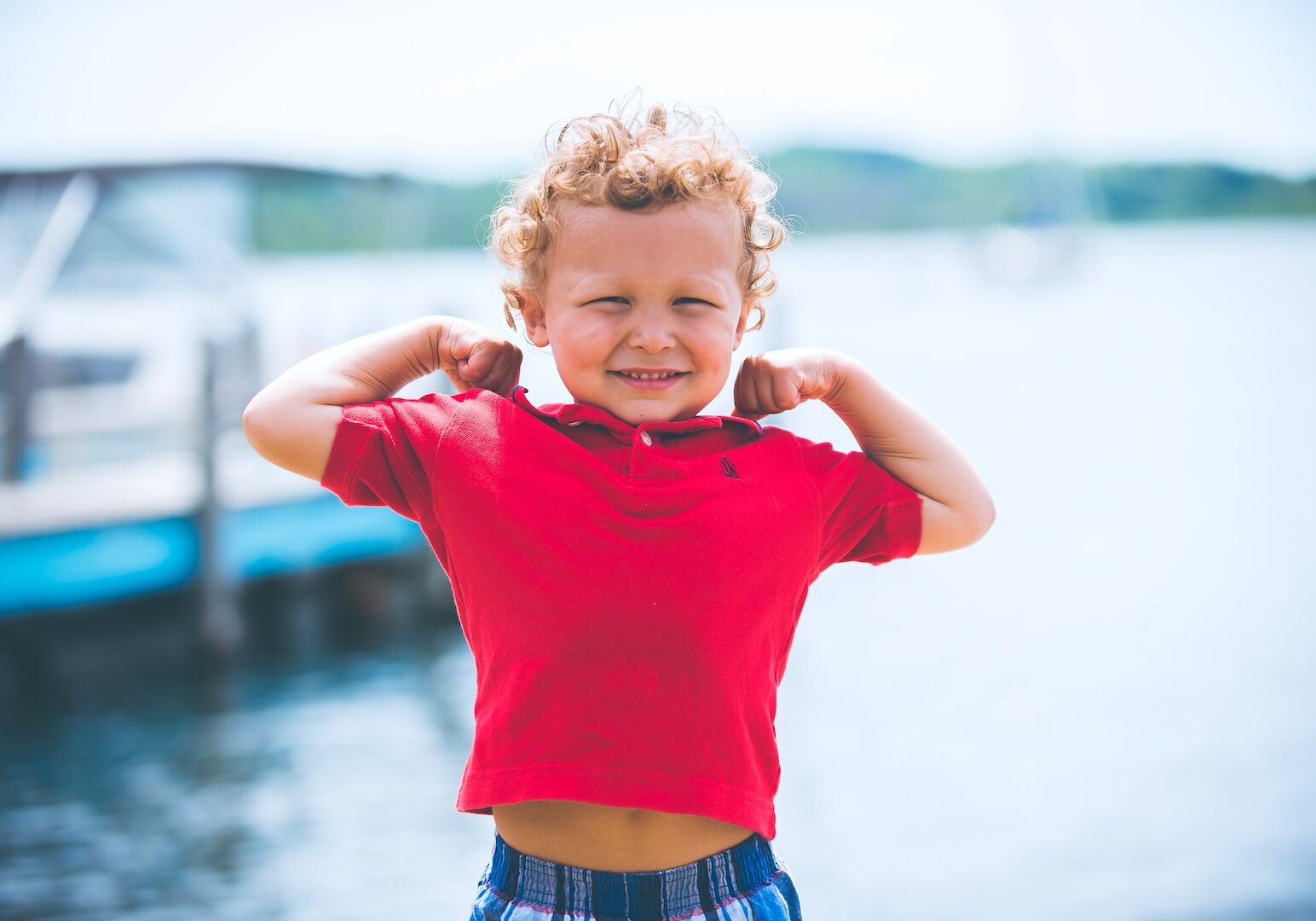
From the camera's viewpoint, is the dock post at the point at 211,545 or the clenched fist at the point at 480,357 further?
the dock post at the point at 211,545

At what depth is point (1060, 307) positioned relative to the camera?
47.5 m

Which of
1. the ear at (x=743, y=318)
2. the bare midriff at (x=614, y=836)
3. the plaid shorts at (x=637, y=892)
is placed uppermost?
the ear at (x=743, y=318)

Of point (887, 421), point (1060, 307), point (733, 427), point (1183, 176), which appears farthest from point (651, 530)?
point (1183, 176)

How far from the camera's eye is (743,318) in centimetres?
182

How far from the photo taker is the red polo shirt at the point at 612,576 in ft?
5.08

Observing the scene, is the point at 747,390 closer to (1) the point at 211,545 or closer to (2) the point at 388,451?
(2) the point at 388,451

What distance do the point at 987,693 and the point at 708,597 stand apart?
7.34 m

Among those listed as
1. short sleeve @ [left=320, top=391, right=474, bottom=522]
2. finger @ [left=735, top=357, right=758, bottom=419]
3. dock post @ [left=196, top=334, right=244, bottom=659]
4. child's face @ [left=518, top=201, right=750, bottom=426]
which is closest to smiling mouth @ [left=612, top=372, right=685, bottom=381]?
child's face @ [left=518, top=201, right=750, bottom=426]

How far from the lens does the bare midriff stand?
1.60 meters

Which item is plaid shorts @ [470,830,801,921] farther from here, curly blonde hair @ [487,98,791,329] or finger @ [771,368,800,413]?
curly blonde hair @ [487,98,791,329]

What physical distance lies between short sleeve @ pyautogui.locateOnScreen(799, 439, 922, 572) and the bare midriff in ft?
1.33

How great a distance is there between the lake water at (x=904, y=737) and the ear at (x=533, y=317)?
0.41m

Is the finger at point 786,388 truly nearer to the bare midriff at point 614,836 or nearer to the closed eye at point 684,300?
the closed eye at point 684,300

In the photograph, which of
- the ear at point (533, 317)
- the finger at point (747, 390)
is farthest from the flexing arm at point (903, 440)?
the ear at point (533, 317)
